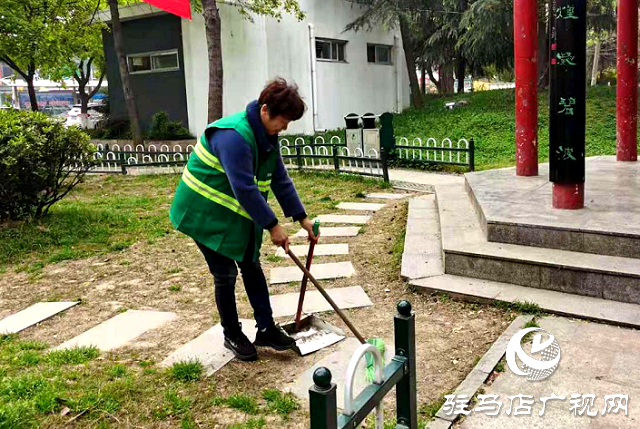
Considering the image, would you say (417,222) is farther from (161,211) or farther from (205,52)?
(205,52)

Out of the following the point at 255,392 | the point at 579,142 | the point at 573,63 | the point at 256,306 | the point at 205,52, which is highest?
the point at 205,52

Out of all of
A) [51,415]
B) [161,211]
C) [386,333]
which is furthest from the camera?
[161,211]

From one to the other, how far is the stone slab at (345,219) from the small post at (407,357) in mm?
4759

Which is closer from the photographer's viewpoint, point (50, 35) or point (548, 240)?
point (548, 240)

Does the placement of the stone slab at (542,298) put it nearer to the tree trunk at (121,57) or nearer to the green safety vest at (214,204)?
the green safety vest at (214,204)

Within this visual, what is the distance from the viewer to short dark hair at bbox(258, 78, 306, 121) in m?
2.93

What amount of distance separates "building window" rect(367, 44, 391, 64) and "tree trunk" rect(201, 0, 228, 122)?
8.01m

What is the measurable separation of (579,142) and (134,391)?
12.5 feet

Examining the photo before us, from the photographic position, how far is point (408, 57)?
783 inches

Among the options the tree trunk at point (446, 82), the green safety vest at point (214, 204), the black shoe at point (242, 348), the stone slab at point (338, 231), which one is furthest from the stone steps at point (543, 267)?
the tree trunk at point (446, 82)

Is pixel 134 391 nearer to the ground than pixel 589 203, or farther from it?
nearer to the ground

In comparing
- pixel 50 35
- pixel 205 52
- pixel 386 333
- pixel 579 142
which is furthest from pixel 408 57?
pixel 386 333

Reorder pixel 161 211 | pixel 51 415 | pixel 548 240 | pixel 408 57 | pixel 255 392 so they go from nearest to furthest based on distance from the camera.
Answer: pixel 51 415, pixel 255 392, pixel 548 240, pixel 161 211, pixel 408 57

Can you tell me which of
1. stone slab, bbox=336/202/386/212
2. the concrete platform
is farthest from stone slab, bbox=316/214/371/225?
the concrete platform
